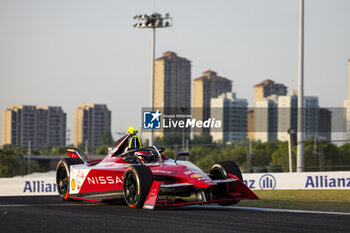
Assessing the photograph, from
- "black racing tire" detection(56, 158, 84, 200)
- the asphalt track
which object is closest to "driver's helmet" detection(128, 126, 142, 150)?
"black racing tire" detection(56, 158, 84, 200)

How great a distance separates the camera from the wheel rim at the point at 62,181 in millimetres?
16781

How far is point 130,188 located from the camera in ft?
44.3

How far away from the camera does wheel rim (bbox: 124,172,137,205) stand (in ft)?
43.8

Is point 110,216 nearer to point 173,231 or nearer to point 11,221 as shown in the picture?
point 11,221

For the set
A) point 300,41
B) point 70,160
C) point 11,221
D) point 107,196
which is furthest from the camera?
point 300,41

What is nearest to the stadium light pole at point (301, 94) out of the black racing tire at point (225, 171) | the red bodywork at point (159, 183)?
the black racing tire at point (225, 171)

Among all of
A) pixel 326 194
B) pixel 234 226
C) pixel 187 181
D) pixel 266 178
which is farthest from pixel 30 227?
pixel 266 178

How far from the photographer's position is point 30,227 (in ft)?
30.4

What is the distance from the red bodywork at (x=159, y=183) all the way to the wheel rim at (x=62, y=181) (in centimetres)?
65

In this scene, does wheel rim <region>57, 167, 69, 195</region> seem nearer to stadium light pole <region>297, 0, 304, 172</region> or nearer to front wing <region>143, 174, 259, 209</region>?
front wing <region>143, 174, 259, 209</region>

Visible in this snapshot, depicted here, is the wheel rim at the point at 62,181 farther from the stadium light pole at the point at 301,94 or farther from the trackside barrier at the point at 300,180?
the stadium light pole at the point at 301,94

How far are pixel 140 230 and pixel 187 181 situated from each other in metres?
4.37

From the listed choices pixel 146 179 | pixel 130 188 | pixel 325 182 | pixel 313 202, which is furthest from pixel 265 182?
pixel 146 179

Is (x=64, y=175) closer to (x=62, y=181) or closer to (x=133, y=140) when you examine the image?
(x=62, y=181)
